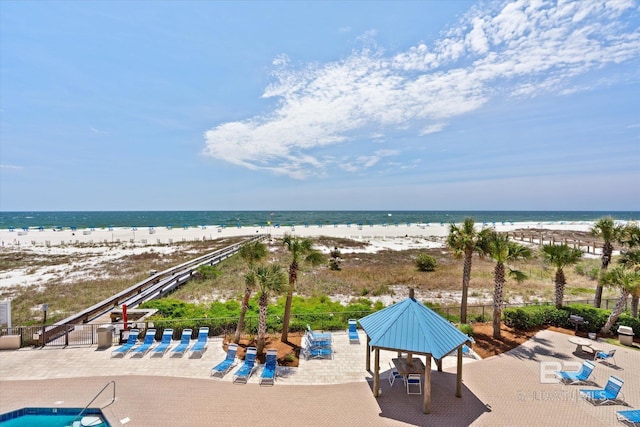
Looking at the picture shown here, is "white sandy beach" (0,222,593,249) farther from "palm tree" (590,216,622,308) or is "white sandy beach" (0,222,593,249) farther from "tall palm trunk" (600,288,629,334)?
"tall palm trunk" (600,288,629,334)

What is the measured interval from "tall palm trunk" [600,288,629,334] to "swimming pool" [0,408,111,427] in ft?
73.2

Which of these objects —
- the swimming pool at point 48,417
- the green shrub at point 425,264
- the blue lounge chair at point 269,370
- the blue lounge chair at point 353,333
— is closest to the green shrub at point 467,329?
the blue lounge chair at point 353,333

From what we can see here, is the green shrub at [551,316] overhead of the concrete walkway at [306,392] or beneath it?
overhead

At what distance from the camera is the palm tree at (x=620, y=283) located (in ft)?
50.5

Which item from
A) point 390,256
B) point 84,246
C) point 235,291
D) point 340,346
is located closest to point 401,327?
point 340,346

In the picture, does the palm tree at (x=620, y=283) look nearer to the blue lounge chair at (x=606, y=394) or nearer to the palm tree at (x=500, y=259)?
the palm tree at (x=500, y=259)

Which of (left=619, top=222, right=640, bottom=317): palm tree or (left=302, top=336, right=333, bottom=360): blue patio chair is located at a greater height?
(left=619, top=222, right=640, bottom=317): palm tree

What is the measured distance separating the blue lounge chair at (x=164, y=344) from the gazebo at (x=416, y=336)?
9506 mm

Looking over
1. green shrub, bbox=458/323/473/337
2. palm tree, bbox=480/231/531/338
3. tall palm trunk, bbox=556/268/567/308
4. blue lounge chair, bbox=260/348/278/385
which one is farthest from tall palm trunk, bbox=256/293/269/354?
tall palm trunk, bbox=556/268/567/308

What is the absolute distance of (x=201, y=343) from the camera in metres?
14.8

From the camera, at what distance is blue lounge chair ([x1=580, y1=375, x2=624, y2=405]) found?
1036 cm

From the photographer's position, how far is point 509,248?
16250mm

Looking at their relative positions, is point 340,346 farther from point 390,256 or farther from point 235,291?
point 390,256

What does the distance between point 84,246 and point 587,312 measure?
67.0 m
